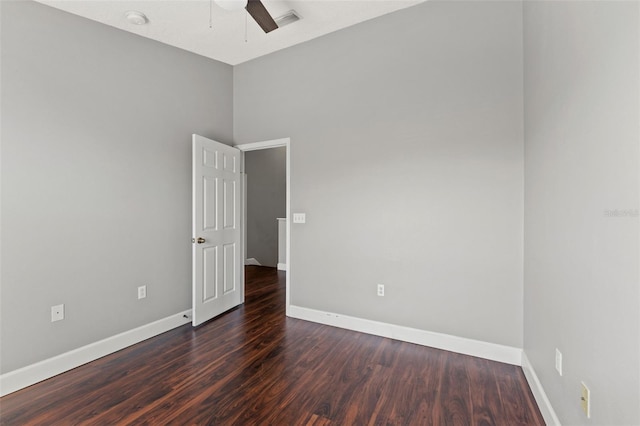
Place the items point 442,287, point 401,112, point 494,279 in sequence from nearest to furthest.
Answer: point 494,279
point 442,287
point 401,112

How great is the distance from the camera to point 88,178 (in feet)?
8.03

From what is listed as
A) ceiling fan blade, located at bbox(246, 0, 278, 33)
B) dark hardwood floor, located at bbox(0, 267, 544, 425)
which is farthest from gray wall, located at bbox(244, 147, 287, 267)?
ceiling fan blade, located at bbox(246, 0, 278, 33)

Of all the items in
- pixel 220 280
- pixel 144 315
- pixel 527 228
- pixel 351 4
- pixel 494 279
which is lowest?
pixel 144 315

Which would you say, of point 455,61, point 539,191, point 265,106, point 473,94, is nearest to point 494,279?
point 539,191

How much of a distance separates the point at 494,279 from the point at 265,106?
3098 millimetres

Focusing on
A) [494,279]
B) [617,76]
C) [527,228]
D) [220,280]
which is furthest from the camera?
[220,280]

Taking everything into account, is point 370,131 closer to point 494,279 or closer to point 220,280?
point 494,279

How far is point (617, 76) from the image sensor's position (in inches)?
39.2

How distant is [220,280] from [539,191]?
3.23 meters

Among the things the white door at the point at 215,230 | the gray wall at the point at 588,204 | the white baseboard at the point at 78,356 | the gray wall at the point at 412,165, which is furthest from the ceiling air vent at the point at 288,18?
the white baseboard at the point at 78,356

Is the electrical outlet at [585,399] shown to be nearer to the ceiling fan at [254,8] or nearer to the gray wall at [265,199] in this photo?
the ceiling fan at [254,8]

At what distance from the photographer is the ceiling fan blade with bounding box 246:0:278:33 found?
6.61 ft

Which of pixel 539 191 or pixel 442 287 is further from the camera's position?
pixel 442 287

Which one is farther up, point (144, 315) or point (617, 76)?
point (617, 76)
